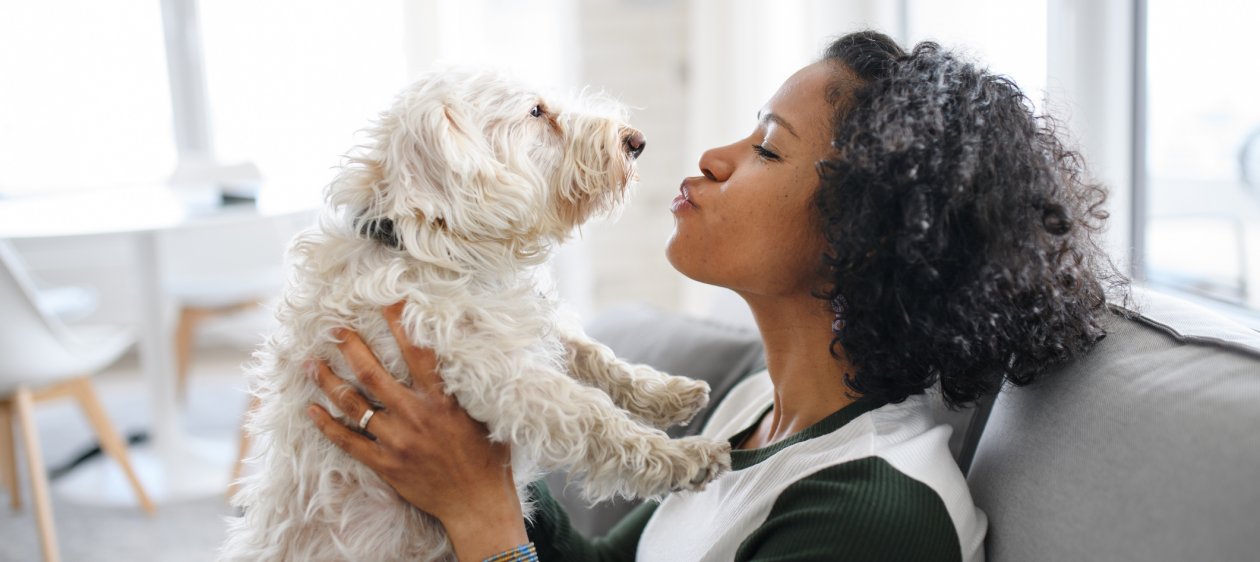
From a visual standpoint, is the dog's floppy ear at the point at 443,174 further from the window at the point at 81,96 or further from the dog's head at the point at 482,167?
the window at the point at 81,96

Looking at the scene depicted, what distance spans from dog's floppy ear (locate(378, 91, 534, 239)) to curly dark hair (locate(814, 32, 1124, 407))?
46 cm

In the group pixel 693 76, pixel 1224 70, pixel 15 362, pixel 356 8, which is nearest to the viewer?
pixel 1224 70

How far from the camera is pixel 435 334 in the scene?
125 centimetres

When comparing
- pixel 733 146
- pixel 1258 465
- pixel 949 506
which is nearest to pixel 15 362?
pixel 733 146

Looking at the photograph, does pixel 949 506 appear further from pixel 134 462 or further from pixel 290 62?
pixel 290 62

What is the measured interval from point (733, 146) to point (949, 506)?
575 mm

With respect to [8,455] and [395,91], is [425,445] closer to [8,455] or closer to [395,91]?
[395,91]

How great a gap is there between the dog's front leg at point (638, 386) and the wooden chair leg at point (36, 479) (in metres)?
2.28

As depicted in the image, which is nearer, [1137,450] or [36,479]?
[1137,450]

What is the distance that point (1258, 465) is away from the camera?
0.82 meters

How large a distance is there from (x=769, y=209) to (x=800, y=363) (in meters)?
0.24

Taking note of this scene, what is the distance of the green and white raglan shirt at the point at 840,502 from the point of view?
1055 millimetres

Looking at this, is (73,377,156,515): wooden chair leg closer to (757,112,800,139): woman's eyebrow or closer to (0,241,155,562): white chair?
(0,241,155,562): white chair

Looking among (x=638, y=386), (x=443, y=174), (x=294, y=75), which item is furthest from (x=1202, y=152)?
(x=294, y=75)
